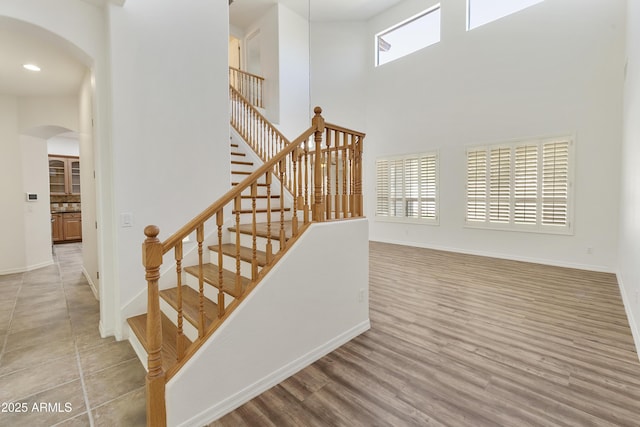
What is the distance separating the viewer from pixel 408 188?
7324mm

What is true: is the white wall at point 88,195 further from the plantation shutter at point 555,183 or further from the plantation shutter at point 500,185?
the plantation shutter at point 555,183

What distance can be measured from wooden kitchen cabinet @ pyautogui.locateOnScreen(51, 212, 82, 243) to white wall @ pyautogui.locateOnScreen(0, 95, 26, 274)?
3397 mm

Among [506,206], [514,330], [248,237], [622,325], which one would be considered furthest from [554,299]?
[248,237]

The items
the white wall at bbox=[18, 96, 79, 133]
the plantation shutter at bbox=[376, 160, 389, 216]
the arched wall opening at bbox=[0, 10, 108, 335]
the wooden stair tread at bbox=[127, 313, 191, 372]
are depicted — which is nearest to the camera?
the wooden stair tread at bbox=[127, 313, 191, 372]

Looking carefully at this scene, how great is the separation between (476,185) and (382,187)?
2.41 meters

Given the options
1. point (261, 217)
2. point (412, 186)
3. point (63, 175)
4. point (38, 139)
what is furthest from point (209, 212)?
point (63, 175)

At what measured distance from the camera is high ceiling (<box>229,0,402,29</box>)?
7344 millimetres

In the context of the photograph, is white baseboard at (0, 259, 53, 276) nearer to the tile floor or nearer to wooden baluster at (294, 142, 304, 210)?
the tile floor

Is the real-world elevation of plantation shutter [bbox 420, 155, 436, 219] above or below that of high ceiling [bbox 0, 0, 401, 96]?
below

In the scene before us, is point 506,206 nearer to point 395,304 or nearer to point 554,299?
point 554,299

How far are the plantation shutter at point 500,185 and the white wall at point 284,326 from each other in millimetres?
4303

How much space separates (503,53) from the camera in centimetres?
566

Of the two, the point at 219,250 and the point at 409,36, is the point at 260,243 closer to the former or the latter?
the point at 219,250

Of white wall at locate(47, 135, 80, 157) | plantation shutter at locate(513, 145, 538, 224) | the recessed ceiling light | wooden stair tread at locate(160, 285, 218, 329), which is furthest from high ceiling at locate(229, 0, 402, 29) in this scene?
wooden stair tread at locate(160, 285, 218, 329)
